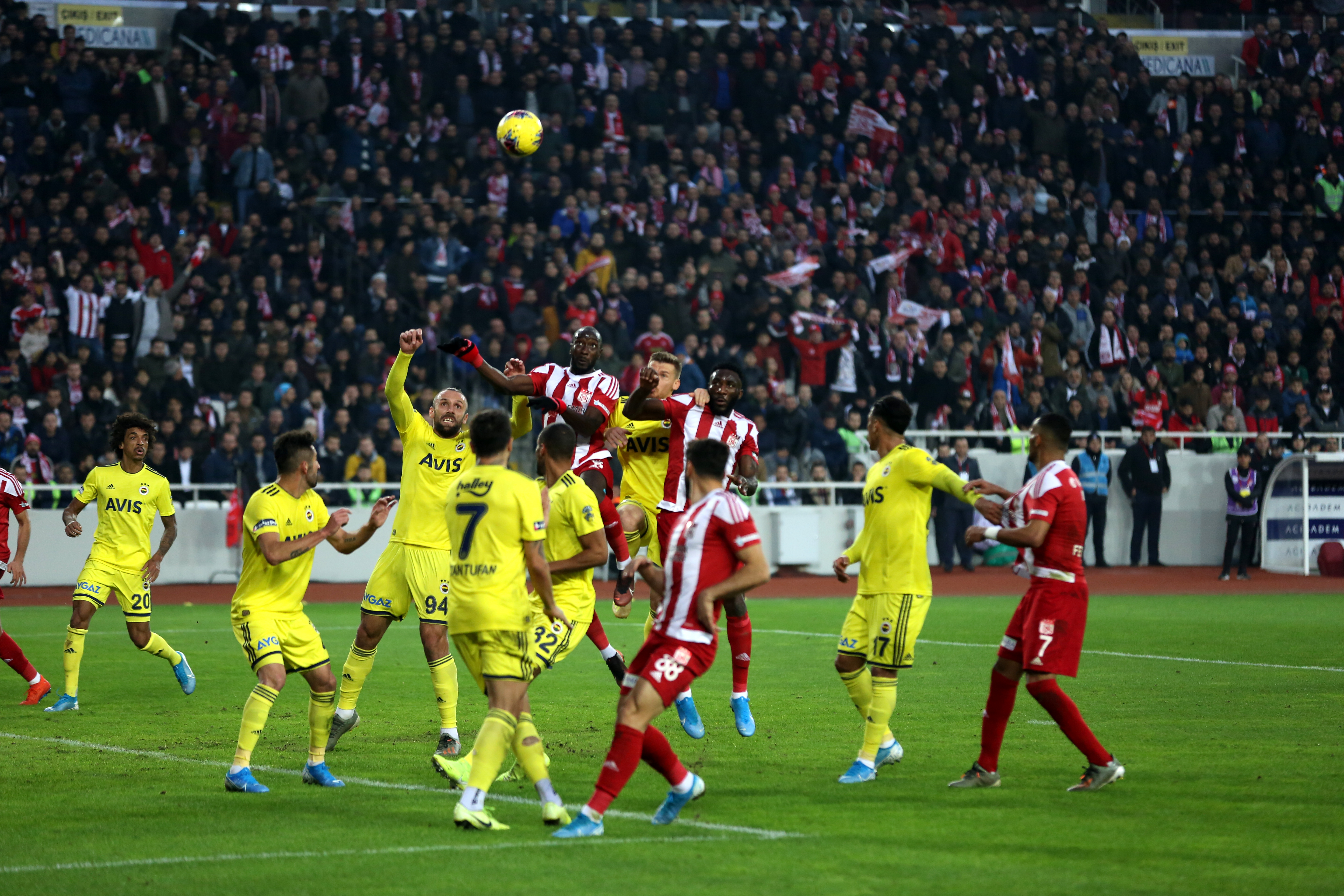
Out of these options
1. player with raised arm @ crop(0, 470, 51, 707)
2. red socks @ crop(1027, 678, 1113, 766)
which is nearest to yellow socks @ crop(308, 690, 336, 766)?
red socks @ crop(1027, 678, 1113, 766)

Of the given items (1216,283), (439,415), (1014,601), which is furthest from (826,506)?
(439,415)

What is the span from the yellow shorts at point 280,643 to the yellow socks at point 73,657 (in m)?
3.95

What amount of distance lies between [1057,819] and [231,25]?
2373 centimetres

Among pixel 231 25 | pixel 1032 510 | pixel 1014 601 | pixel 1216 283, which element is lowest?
pixel 1014 601

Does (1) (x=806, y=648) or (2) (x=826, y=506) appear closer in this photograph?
(1) (x=806, y=648)

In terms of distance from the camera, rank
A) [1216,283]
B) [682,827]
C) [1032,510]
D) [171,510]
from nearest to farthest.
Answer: [682,827] < [1032,510] < [171,510] < [1216,283]

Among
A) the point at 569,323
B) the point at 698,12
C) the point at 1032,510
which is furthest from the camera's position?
the point at 698,12

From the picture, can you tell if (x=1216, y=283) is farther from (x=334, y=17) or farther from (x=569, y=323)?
(x=334, y=17)

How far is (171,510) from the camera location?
42.4ft

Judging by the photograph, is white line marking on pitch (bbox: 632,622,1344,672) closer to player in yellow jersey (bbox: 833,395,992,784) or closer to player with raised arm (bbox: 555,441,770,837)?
player in yellow jersey (bbox: 833,395,992,784)

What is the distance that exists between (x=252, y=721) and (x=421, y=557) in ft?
6.34

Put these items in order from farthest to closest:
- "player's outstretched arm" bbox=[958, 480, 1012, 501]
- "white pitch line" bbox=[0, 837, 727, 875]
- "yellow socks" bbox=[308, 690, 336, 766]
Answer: "yellow socks" bbox=[308, 690, 336, 766], "player's outstretched arm" bbox=[958, 480, 1012, 501], "white pitch line" bbox=[0, 837, 727, 875]

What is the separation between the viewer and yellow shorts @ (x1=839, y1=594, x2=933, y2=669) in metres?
8.68

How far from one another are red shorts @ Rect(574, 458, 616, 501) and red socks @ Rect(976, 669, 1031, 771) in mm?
3706
